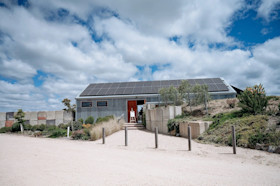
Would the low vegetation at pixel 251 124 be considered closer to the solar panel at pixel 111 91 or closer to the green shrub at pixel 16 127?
the solar panel at pixel 111 91

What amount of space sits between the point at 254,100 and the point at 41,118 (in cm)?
1953

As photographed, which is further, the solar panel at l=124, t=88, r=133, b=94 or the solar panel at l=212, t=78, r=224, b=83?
the solar panel at l=212, t=78, r=224, b=83

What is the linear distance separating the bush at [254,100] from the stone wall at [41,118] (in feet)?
54.5

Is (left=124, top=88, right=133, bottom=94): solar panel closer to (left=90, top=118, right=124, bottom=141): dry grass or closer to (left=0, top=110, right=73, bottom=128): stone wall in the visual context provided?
(left=90, top=118, right=124, bottom=141): dry grass

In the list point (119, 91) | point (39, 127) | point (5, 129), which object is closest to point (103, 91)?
point (119, 91)

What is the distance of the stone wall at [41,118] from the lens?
19.6 meters

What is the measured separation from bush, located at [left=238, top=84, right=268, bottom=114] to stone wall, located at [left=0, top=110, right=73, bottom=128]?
54.5ft

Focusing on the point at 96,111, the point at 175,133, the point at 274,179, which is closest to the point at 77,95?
the point at 96,111

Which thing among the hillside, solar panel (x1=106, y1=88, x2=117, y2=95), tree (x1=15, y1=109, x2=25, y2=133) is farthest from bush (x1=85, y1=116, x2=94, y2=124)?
the hillside

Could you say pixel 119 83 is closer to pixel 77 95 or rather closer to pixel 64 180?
pixel 77 95

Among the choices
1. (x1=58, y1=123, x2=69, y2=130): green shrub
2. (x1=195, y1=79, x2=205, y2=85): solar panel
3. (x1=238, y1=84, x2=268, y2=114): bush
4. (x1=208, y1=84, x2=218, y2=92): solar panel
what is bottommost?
(x1=58, y1=123, x2=69, y2=130): green shrub

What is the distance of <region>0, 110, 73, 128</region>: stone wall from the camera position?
19.6 metres

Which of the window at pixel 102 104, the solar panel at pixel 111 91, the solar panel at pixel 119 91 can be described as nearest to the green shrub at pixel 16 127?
the window at pixel 102 104

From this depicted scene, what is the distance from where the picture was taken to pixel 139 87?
69.5ft
